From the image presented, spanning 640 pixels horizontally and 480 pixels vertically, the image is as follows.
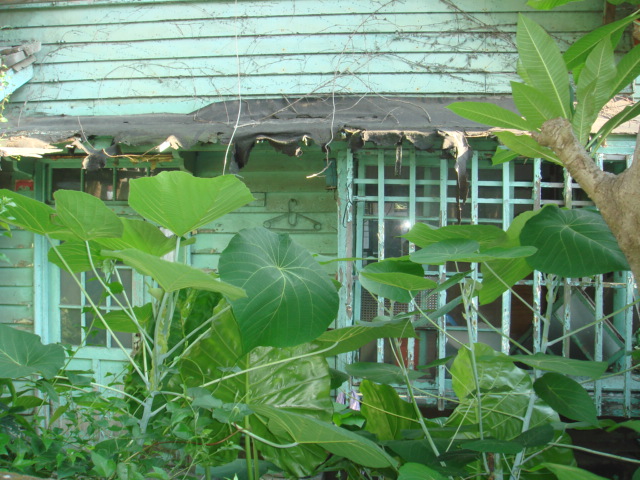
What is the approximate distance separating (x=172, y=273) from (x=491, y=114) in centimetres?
82

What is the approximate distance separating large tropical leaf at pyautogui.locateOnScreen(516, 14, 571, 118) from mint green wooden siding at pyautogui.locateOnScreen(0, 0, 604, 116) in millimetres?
2634

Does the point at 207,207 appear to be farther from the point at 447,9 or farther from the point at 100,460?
the point at 447,9

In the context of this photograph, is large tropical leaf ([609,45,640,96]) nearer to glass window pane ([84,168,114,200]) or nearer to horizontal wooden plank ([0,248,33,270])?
glass window pane ([84,168,114,200])

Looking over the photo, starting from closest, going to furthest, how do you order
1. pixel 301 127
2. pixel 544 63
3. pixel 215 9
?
pixel 544 63, pixel 301 127, pixel 215 9

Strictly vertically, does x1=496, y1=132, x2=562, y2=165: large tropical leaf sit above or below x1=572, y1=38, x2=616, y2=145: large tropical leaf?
below

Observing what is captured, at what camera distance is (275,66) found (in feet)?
12.7

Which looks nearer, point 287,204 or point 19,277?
point 287,204

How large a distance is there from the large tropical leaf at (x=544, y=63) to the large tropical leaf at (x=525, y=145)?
0.31ft

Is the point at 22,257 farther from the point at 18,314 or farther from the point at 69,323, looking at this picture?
the point at 69,323

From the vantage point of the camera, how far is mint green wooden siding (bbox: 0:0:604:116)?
146 inches

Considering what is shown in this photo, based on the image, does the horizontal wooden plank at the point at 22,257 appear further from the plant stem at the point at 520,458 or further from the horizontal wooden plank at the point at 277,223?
the plant stem at the point at 520,458

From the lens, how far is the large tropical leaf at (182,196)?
875 millimetres

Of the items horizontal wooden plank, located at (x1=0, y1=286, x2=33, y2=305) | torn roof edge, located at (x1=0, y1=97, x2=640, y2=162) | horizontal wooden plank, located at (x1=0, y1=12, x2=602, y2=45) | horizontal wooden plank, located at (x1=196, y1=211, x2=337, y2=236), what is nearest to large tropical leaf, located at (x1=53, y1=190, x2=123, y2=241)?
torn roof edge, located at (x1=0, y1=97, x2=640, y2=162)

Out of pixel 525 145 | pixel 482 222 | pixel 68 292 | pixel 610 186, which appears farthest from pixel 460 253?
pixel 68 292
